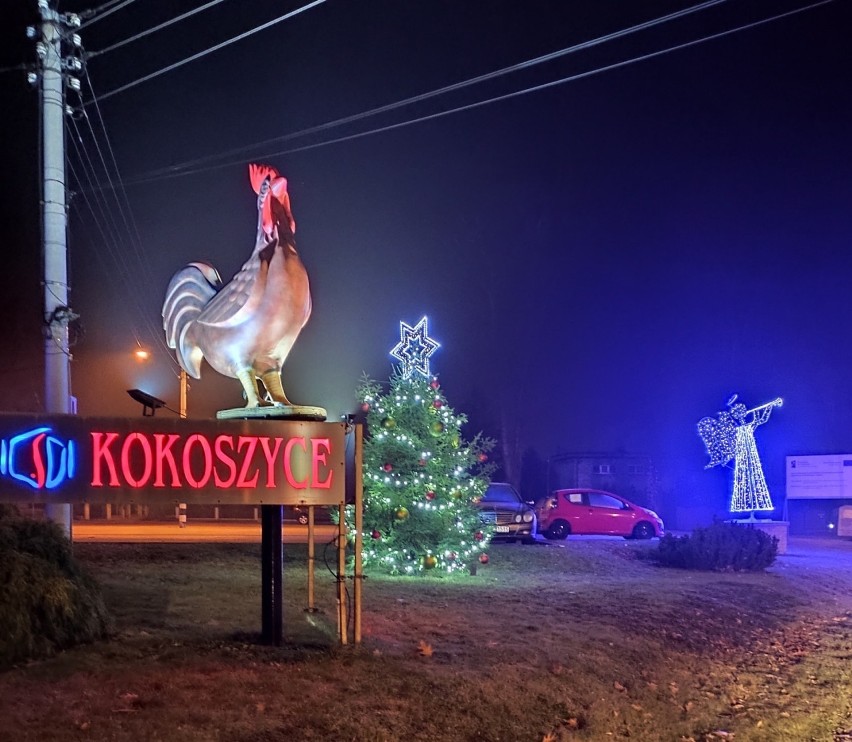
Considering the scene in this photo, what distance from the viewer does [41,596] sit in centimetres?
654

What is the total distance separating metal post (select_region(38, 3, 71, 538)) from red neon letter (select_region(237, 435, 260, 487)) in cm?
595

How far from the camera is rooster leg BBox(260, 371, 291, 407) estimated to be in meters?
7.89

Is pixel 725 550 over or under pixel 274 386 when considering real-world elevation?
under

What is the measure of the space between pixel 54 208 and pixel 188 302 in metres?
4.74

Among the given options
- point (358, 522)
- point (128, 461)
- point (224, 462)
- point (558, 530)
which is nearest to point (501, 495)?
point (558, 530)

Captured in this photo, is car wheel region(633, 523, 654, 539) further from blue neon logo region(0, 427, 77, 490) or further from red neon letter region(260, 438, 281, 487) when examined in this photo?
blue neon logo region(0, 427, 77, 490)

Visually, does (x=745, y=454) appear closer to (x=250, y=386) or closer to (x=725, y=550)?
(x=725, y=550)

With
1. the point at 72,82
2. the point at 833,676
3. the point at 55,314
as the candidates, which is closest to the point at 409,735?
the point at 833,676

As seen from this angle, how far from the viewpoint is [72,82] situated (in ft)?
40.1

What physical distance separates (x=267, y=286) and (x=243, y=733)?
161 inches

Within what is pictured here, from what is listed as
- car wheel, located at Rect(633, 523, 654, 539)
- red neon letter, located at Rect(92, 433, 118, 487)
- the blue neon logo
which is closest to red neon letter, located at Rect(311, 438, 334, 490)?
red neon letter, located at Rect(92, 433, 118, 487)

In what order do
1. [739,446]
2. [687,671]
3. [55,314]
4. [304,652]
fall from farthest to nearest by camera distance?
1. [739,446]
2. [55,314]
3. [687,671]
4. [304,652]

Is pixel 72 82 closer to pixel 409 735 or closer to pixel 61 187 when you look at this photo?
pixel 61 187

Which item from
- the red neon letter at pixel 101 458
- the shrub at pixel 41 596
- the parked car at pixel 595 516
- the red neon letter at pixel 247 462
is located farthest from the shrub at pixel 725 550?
the red neon letter at pixel 101 458
